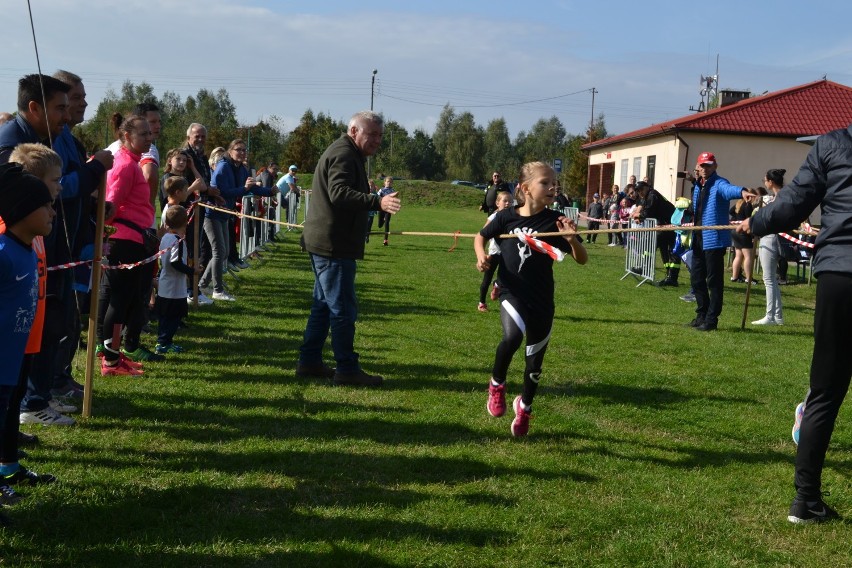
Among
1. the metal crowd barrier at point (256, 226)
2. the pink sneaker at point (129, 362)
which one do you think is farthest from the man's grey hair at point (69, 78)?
the metal crowd barrier at point (256, 226)

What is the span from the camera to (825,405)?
4.48m

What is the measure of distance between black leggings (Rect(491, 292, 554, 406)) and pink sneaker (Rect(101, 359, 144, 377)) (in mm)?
3378

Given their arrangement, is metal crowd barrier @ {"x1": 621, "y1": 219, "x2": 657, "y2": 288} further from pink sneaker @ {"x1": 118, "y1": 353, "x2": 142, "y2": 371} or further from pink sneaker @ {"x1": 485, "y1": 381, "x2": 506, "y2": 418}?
pink sneaker @ {"x1": 118, "y1": 353, "x2": 142, "y2": 371}

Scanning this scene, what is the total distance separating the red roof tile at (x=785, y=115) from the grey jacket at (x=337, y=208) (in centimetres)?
3306

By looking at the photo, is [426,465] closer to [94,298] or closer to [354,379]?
[354,379]

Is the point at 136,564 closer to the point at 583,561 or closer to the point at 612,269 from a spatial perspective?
the point at 583,561

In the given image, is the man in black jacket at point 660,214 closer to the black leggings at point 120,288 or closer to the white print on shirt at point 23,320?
the black leggings at point 120,288

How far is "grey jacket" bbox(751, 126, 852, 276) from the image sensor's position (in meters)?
4.34

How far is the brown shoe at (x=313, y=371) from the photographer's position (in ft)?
25.1

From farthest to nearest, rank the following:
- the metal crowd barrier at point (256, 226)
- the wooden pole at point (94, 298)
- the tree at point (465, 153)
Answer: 1. the tree at point (465, 153)
2. the metal crowd barrier at point (256, 226)
3. the wooden pole at point (94, 298)

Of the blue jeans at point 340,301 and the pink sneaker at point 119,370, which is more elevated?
the blue jeans at point 340,301

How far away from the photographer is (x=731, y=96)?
4672cm

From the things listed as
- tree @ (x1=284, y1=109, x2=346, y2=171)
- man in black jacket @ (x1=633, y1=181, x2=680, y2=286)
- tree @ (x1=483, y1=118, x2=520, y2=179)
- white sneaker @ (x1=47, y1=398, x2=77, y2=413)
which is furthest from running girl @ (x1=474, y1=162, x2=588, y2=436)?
tree @ (x1=483, y1=118, x2=520, y2=179)

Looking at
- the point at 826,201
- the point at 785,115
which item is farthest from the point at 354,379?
the point at 785,115
